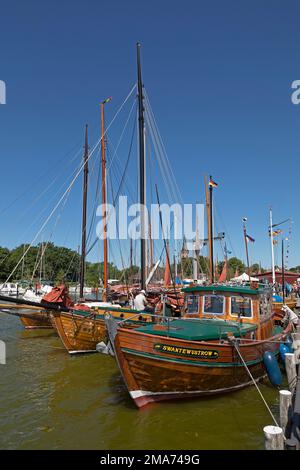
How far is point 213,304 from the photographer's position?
39.0 feet

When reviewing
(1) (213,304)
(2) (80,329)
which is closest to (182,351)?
(1) (213,304)

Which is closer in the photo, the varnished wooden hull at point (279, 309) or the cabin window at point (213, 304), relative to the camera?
the cabin window at point (213, 304)

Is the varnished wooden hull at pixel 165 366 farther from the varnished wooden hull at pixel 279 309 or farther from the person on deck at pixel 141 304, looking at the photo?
the varnished wooden hull at pixel 279 309

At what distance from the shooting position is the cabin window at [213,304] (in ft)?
38.6

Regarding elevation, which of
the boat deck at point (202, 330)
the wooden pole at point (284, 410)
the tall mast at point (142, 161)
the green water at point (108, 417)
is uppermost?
the tall mast at point (142, 161)

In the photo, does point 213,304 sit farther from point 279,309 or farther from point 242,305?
point 279,309

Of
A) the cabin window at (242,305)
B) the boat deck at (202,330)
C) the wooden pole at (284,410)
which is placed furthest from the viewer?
the cabin window at (242,305)

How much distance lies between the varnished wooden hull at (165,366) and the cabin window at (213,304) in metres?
2.13

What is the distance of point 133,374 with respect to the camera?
9.06m

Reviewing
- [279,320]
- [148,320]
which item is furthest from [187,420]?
[279,320]

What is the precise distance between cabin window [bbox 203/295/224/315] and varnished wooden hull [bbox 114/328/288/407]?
213 cm

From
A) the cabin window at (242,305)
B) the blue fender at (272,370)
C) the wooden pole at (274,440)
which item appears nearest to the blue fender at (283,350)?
the blue fender at (272,370)

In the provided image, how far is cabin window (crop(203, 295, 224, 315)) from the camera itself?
38.6ft
